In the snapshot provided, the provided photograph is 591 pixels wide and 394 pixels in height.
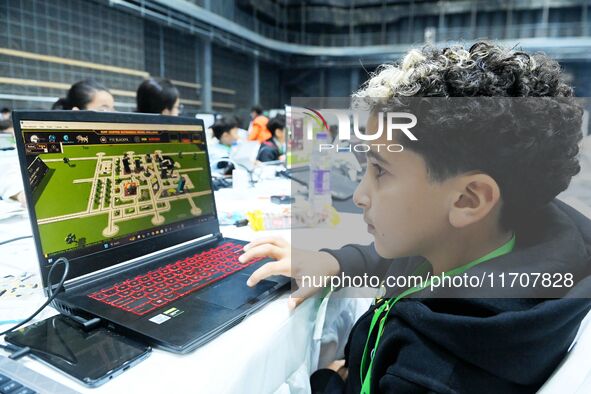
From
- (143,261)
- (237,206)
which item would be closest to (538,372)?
(143,261)

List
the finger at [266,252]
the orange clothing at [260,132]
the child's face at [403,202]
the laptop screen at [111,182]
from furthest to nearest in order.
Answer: the orange clothing at [260,132] < the finger at [266,252] < the laptop screen at [111,182] < the child's face at [403,202]

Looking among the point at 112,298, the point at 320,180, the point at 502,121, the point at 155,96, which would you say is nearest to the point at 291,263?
the point at 112,298

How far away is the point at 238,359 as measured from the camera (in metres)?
0.51

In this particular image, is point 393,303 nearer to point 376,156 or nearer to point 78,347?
point 376,156

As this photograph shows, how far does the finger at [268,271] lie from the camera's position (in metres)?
0.67

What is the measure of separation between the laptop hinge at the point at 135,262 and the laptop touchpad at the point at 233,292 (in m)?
0.18

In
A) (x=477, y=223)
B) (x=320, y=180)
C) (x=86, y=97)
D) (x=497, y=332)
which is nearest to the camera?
(x=497, y=332)

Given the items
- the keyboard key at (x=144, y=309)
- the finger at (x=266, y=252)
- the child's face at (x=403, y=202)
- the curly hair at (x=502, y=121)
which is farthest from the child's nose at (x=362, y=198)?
the keyboard key at (x=144, y=309)

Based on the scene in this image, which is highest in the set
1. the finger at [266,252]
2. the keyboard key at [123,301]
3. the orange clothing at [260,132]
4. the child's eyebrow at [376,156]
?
the orange clothing at [260,132]

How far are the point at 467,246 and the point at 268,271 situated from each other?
325mm

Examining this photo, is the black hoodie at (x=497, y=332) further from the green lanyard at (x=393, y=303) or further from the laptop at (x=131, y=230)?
the laptop at (x=131, y=230)

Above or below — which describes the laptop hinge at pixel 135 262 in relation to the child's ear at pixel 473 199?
below

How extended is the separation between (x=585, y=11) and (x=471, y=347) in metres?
13.2

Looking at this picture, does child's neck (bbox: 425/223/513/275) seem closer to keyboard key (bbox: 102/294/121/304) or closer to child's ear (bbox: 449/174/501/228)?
child's ear (bbox: 449/174/501/228)
